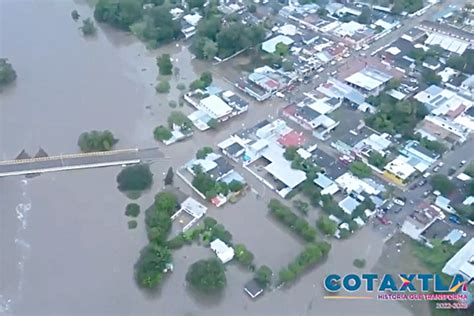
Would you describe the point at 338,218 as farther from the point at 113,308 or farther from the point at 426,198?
the point at 113,308

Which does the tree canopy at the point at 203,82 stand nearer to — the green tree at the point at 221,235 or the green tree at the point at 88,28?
the green tree at the point at 88,28

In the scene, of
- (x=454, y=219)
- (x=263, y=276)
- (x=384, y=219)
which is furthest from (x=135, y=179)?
(x=454, y=219)

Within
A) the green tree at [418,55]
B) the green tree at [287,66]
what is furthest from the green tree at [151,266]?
the green tree at [418,55]

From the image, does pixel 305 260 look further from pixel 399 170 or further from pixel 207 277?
pixel 399 170

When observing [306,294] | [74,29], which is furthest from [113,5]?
[306,294]

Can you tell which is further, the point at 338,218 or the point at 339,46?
the point at 339,46

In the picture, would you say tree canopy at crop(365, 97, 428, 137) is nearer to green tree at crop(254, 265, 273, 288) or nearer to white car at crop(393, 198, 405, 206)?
white car at crop(393, 198, 405, 206)
